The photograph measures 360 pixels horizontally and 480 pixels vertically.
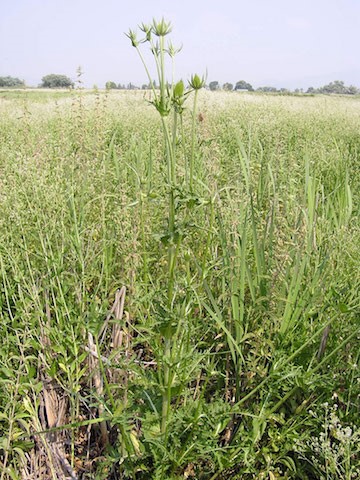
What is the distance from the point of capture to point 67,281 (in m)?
1.75

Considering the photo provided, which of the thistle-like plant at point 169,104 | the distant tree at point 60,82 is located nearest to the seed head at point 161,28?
the thistle-like plant at point 169,104

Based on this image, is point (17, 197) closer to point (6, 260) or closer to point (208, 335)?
point (6, 260)

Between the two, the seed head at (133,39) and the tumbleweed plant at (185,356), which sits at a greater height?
the seed head at (133,39)

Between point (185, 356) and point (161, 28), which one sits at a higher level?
point (161, 28)

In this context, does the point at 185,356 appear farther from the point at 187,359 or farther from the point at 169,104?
the point at 169,104

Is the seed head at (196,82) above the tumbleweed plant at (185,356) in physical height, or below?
above

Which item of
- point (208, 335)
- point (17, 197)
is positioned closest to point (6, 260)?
point (17, 197)

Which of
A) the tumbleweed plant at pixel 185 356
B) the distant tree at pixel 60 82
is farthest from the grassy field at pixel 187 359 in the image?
the distant tree at pixel 60 82

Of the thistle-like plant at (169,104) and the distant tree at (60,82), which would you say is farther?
the distant tree at (60,82)

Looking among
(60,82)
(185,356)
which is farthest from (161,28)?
(60,82)

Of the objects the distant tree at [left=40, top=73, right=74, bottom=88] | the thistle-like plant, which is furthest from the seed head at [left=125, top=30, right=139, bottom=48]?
the distant tree at [left=40, top=73, right=74, bottom=88]

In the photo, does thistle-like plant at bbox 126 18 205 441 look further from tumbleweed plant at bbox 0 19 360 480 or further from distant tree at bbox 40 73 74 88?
distant tree at bbox 40 73 74 88

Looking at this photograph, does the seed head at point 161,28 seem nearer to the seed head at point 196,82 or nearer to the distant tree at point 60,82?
the seed head at point 196,82

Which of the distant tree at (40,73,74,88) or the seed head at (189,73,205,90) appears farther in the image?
the distant tree at (40,73,74,88)
